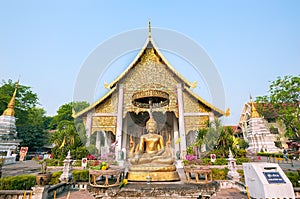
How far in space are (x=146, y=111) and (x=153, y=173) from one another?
9.89m

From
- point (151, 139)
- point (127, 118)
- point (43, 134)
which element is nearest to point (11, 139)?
point (43, 134)

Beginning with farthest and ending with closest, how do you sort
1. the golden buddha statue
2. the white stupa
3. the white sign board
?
the white stupa → the golden buddha statue → the white sign board

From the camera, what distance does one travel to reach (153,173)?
4.17 metres

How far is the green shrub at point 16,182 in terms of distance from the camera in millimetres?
5656

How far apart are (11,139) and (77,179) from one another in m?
13.2

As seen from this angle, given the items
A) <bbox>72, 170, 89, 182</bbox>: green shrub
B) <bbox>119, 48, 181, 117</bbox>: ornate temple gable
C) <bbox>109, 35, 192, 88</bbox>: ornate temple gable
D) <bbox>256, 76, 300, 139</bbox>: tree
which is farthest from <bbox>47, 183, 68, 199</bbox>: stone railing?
<bbox>256, 76, 300, 139</bbox>: tree

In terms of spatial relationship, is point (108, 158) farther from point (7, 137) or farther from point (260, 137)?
point (260, 137)

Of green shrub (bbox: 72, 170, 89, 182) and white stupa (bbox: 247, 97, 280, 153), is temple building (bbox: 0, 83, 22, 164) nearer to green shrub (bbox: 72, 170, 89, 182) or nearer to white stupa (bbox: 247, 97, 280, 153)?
green shrub (bbox: 72, 170, 89, 182)

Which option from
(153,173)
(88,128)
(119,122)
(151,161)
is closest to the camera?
(153,173)

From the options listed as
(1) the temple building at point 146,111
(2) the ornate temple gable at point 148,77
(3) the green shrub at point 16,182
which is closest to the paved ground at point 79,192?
(3) the green shrub at point 16,182

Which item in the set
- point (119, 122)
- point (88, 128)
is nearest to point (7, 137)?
point (88, 128)

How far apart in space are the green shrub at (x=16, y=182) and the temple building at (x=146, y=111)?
24.4ft

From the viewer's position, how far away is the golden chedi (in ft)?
13.7

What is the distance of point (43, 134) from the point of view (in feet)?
83.3
